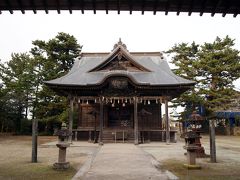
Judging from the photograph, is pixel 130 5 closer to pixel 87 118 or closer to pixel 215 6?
pixel 215 6

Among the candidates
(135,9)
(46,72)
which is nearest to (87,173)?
(135,9)

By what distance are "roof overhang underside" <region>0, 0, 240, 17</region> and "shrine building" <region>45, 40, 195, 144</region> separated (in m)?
12.9

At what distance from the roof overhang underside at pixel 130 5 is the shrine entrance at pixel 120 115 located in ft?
53.9

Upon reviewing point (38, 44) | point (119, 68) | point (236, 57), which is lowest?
point (119, 68)

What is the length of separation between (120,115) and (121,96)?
282 centimetres

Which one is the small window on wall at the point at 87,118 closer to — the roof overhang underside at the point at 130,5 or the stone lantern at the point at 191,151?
the stone lantern at the point at 191,151

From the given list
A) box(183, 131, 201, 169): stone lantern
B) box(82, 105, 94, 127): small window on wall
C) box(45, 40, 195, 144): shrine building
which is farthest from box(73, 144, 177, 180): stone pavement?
box(82, 105, 94, 127): small window on wall

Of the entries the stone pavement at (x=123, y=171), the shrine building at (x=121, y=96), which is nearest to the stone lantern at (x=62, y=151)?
the stone pavement at (x=123, y=171)

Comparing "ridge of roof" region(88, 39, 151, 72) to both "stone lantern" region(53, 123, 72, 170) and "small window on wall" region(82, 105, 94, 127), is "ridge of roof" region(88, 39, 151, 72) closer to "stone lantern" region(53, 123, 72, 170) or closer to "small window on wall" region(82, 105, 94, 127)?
"small window on wall" region(82, 105, 94, 127)

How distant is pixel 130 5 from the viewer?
7000 millimetres

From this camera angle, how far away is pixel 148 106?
23.4 meters

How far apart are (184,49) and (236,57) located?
23.2 ft

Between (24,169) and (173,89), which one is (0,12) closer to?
(24,169)

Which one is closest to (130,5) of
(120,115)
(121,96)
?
(121,96)
